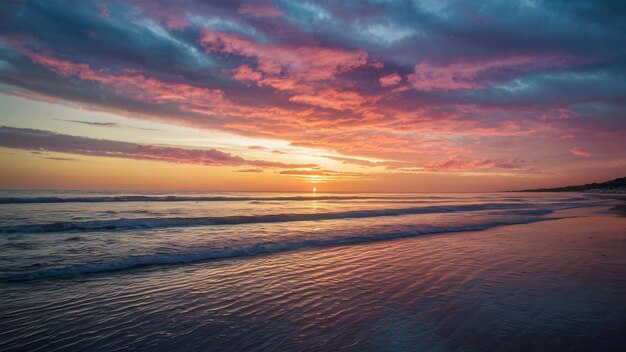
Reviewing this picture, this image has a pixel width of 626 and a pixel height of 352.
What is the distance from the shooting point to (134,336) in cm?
478

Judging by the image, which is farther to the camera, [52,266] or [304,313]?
[52,266]

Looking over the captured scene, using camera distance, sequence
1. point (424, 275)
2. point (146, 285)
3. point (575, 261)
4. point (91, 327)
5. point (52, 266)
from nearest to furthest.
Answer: point (91, 327) < point (146, 285) < point (424, 275) < point (52, 266) < point (575, 261)

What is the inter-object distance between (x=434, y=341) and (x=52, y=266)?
10.3 meters

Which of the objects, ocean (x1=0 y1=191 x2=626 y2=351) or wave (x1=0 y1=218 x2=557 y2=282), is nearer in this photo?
ocean (x1=0 y1=191 x2=626 y2=351)

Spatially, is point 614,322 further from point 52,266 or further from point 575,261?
point 52,266

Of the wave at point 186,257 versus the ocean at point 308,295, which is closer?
the ocean at point 308,295

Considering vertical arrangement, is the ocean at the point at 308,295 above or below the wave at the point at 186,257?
above

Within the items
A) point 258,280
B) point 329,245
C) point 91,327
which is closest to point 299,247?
point 329,245

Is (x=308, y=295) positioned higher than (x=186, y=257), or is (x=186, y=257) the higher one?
(x=308, y=295)

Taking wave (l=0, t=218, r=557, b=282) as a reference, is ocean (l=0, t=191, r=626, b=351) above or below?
above

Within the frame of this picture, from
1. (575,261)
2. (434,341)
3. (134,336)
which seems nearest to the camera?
(434,341)

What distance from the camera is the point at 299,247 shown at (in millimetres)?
12922

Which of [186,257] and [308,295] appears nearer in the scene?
[308,295]

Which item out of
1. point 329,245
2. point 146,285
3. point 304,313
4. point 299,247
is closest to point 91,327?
point 146,285
